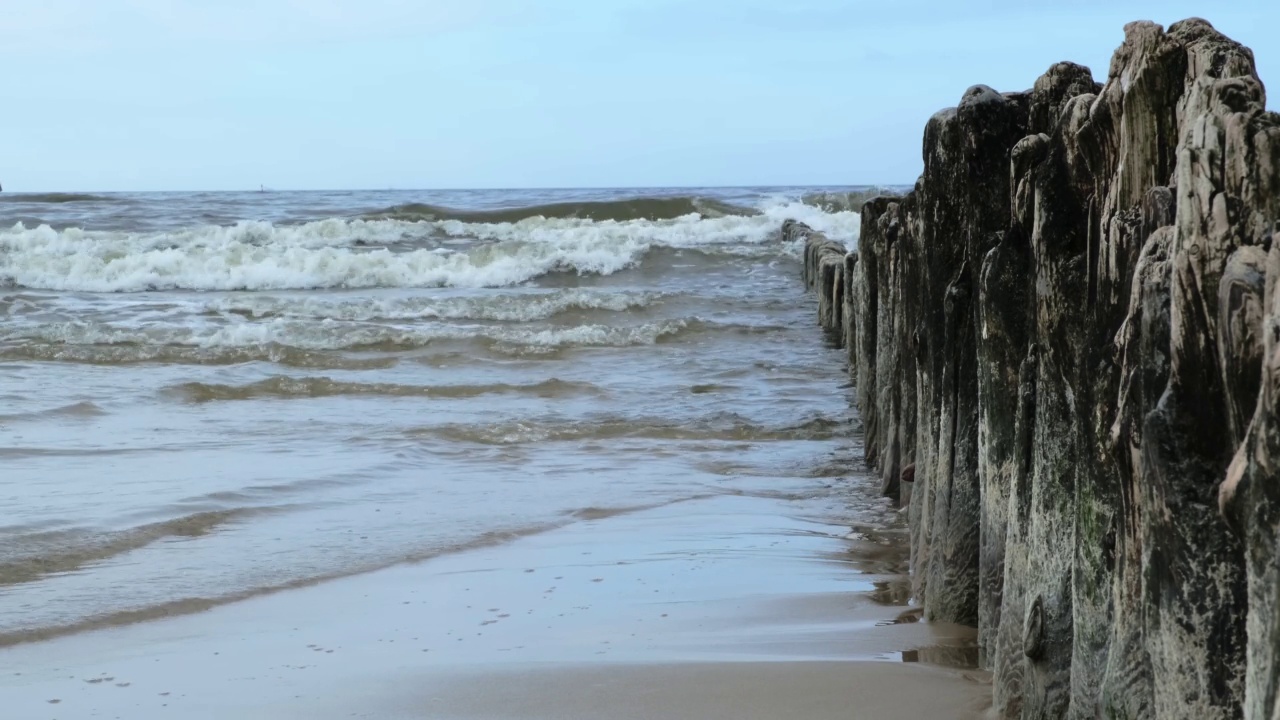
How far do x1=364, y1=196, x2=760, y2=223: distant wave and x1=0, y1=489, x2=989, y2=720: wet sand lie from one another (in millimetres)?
24749

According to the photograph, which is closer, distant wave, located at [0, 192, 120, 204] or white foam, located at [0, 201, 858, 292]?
white foam, located at [0, 201, 858, 292]

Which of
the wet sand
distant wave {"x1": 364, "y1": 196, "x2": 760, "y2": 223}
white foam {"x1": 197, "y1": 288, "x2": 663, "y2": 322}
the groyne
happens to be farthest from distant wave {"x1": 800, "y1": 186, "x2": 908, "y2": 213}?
the groyne

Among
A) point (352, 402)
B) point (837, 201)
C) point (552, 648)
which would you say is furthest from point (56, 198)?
point (552, 648)

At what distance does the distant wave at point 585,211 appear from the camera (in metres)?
30.2

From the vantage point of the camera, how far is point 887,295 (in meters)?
6.88

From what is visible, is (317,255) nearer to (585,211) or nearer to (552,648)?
(585,211)

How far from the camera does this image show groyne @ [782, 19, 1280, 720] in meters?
1.82

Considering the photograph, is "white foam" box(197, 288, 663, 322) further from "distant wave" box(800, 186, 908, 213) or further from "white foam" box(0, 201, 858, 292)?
"distant wave" box(800, 186, 908, 213)

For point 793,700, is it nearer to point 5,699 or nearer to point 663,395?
point 5,699

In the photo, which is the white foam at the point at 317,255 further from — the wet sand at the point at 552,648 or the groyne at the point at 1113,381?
the groyne at the point at 1113,381

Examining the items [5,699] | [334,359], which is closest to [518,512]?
[5,699]

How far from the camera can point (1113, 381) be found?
2.60 meters

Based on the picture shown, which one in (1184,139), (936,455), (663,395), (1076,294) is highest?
(1184,139)

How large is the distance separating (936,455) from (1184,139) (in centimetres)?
269
